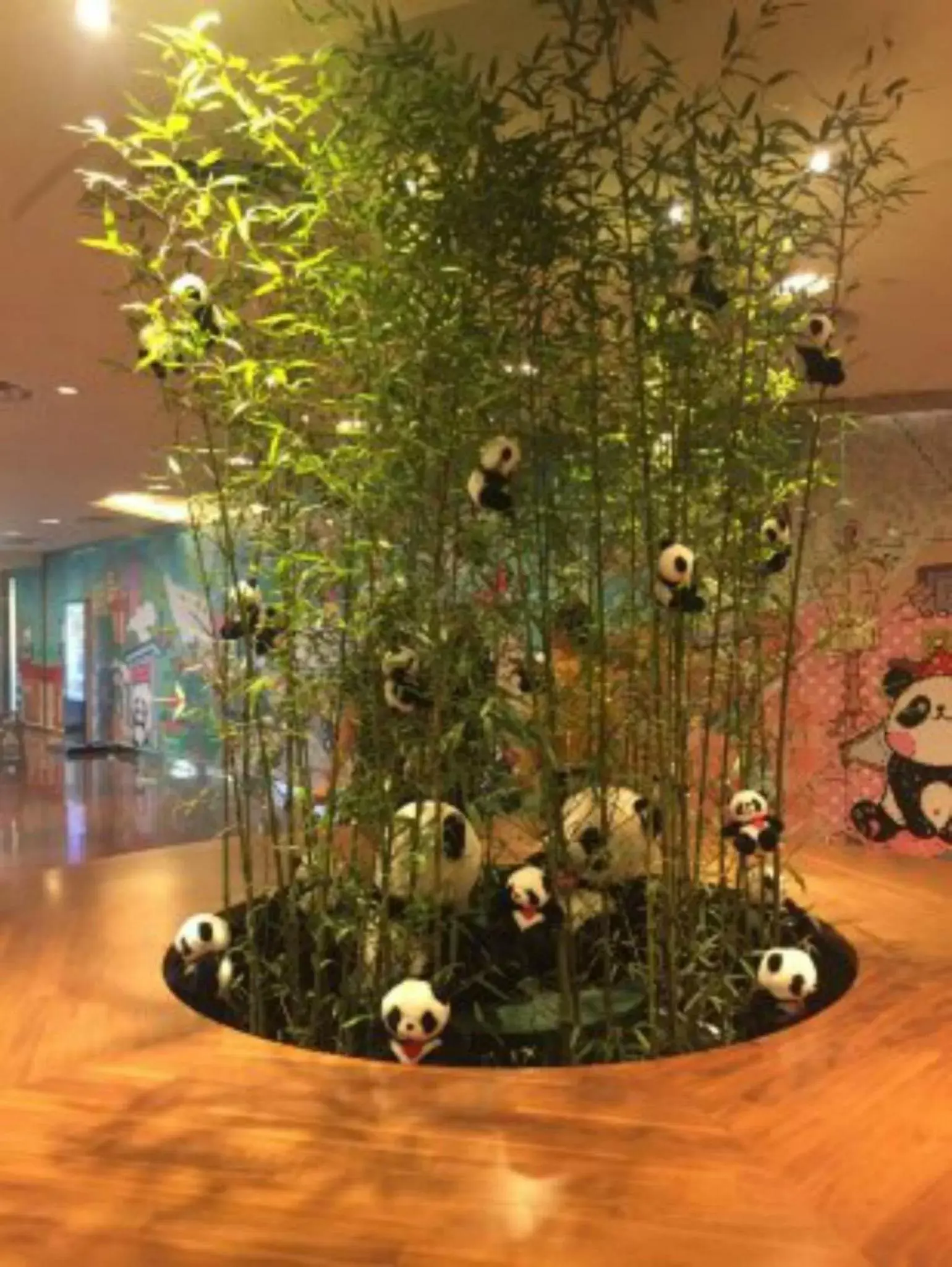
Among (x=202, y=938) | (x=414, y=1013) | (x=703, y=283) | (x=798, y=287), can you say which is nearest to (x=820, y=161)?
(x=798, y=287)

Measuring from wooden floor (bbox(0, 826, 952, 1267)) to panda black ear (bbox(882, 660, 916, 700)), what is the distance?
389cm

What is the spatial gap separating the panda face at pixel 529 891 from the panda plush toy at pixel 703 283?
3.91ft

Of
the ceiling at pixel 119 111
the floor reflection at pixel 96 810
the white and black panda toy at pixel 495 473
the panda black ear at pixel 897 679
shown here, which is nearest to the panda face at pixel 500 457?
the white and black panda toy at pixel 495 473

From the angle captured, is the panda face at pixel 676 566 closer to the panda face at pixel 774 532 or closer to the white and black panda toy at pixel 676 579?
the white and black panda toy at pixel 676 579

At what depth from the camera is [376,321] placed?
2170mm

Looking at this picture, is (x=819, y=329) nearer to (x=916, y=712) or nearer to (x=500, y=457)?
(x=500, y=457)

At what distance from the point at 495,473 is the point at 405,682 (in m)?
0.45

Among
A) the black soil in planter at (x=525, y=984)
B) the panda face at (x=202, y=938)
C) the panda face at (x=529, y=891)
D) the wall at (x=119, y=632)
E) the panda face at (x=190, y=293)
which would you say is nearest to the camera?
the panda face at (x=190, y=293)

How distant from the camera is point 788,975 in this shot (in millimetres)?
2395

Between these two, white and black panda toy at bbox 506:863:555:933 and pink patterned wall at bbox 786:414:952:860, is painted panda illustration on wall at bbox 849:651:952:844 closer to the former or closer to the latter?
pink patterned wall at bbox 786:414:952:860

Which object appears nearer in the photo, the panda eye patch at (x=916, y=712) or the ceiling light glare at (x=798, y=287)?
the ceiling light glare at (x=798, y=287)

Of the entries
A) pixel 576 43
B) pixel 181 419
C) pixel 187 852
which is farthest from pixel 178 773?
pixel 576 43

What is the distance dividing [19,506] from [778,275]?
9.86 meters

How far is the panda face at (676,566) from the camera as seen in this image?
2193 millimetres
